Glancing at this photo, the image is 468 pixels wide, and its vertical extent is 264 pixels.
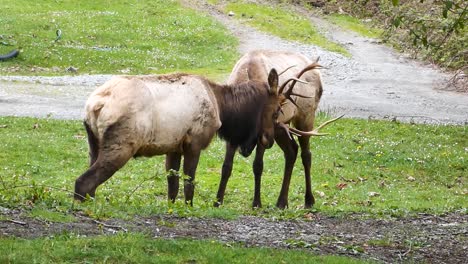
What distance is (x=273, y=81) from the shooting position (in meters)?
12.1

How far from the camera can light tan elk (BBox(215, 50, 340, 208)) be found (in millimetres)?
12477

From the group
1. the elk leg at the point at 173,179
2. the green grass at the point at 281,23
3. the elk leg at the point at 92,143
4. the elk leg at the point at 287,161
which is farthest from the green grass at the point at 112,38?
the elk leg at the point at 92,143

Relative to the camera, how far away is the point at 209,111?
37.0 feet

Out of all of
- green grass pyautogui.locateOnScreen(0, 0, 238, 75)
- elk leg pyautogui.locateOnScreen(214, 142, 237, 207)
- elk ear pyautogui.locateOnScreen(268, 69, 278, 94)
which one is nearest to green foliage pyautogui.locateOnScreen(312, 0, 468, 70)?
elk ear pyautogui.locateOnScreen(268, 69, 278, 94)

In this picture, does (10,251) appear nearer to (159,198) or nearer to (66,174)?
(159,198)

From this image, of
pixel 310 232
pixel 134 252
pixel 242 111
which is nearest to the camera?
pixel 134 252

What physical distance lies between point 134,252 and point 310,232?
2655 millimetres

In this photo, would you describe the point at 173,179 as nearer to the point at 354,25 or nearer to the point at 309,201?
the point at 309,201

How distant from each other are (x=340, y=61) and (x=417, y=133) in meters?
12.4

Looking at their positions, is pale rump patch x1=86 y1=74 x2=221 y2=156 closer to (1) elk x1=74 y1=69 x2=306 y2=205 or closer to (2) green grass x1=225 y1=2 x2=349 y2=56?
(1) elk x1=74 y1=69 x2=306 y2=205

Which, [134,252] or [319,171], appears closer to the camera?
[134,252]

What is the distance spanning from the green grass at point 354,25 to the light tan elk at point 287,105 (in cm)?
2422

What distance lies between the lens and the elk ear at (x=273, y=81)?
12000 mm

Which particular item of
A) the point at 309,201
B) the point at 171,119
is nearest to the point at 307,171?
the point at 309,201
